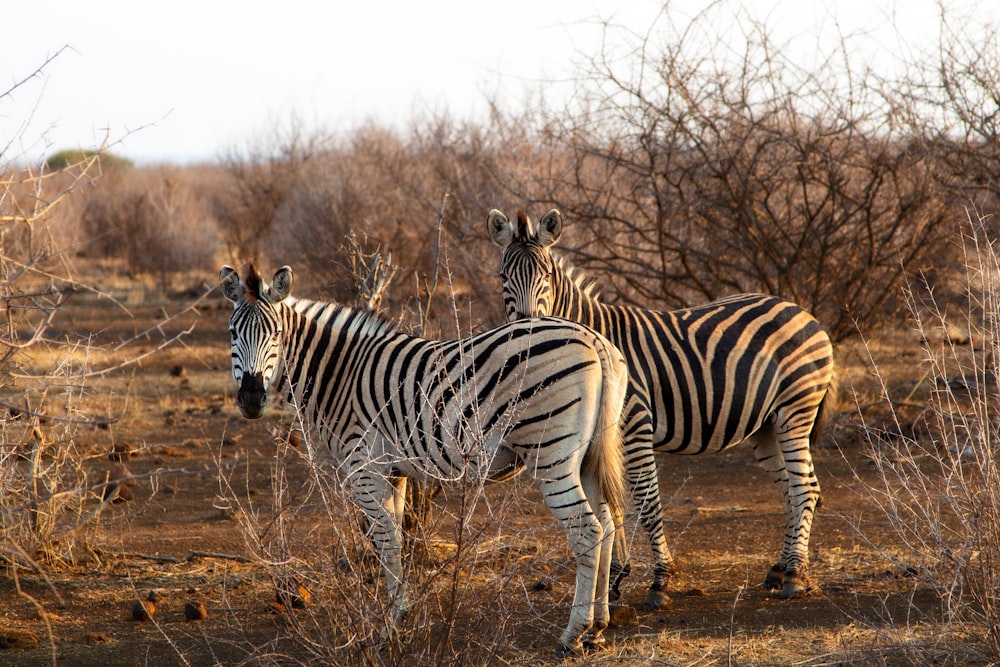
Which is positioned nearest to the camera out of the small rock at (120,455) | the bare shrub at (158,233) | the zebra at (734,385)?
the zebra at (734,385)

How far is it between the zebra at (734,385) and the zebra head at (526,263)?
15 millimetres

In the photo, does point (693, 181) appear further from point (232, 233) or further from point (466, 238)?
point (232, 233)

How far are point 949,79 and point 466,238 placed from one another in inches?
190

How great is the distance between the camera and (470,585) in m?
4.02

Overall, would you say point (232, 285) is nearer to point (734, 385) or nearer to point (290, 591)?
point (290, 591)

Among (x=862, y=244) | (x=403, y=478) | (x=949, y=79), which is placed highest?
(x=949, y=79)

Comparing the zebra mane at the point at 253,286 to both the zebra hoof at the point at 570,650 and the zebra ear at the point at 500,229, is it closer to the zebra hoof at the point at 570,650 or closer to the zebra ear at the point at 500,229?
the zebra ear at the point at 500,229

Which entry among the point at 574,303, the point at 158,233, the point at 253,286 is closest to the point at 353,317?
the point at 253,286

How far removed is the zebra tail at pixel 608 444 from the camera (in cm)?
463

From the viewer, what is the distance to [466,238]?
1102 cm

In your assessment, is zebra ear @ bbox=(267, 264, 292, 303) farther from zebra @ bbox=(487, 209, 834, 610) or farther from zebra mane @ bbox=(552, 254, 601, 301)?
zebra mane @ bbox=(552, 254, 601, 301)

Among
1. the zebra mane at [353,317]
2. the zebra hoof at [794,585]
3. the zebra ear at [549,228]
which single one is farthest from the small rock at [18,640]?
the zebra hoof at [794,585]

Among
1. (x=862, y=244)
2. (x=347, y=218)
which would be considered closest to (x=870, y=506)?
(x=862, y=244)

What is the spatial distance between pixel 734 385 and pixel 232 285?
2.68 m
